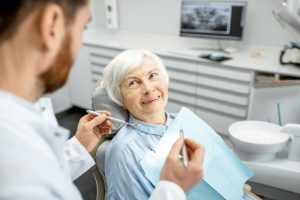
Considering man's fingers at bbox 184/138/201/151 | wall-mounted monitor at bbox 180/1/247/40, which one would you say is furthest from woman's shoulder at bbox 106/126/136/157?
wall-mounted monitor at bbox 180/1/247/40

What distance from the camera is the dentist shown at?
0.56m

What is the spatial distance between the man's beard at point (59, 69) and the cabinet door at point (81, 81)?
2936 millimetres

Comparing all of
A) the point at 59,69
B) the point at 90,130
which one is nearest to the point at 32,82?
the point at 59,69

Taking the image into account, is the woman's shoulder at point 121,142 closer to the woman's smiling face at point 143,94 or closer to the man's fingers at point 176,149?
the woman's smiling face at point 143,94

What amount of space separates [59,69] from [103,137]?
2.73 feet

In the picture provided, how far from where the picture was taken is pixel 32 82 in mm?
632

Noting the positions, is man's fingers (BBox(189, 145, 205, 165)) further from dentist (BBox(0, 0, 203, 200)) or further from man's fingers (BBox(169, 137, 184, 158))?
dentist (BBox(0, 0, 203, 200))

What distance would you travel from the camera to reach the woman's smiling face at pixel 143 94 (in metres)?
1.47

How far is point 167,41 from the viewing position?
138 inches

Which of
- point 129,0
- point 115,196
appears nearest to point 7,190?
point 115,196

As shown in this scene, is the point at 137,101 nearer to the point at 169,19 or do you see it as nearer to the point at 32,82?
the point at 32,82

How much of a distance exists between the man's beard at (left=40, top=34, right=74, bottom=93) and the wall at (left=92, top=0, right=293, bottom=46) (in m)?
2.61

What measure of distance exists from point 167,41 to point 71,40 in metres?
2.92

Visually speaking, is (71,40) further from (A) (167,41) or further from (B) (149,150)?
(A) (167,41)
